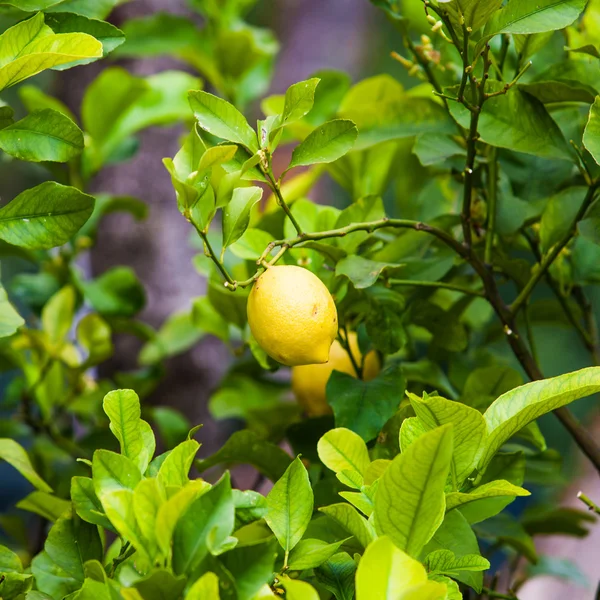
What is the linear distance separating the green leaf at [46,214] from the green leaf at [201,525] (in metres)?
Answer: 0.25

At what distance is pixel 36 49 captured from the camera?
1.66 ft

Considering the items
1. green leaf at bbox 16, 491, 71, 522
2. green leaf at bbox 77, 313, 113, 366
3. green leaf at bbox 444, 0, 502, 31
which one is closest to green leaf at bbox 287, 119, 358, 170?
green leaf at bbox 444, 0, 502, 31

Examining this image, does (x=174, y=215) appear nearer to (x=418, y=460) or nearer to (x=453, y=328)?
(x=453, y=328)

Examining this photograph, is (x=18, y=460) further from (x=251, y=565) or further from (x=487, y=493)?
(x=487, y=493)

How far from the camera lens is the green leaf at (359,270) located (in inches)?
21.5

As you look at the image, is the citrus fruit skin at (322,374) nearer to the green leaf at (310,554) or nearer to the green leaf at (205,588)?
the green leaf at (310,554)

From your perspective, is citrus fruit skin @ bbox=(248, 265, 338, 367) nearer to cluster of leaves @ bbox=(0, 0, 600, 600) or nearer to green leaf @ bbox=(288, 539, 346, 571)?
cluster of leaves @ bbox=(0, 0, 600, 600)

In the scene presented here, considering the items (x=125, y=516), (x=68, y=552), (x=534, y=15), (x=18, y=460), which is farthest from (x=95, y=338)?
(x=534, y=15)

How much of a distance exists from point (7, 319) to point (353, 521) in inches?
11.8

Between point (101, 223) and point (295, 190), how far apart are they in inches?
16.4

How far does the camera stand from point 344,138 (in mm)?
548

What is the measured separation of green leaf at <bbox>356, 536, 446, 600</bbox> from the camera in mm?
366

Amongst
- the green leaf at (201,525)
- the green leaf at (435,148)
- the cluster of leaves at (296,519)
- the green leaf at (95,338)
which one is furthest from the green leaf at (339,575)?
the green leaf at (95,338)

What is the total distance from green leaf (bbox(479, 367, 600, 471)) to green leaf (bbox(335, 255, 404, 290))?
0.13 metres
